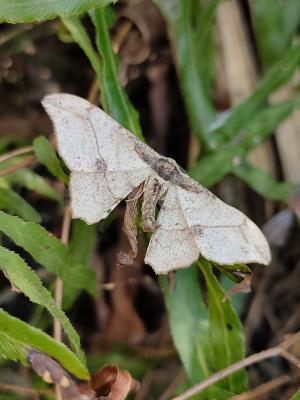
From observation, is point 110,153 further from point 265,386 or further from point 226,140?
point 265,386

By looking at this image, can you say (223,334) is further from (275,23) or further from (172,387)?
(275,23)

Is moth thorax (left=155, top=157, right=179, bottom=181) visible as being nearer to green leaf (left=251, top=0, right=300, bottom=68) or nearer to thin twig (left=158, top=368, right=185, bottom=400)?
thin twig (left=158, top=368, right=185, bottom=400)

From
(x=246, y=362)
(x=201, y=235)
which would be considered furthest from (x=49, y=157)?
(x=246, y=362)

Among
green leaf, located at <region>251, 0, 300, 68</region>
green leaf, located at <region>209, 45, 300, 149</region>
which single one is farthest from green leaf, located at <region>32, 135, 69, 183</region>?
green leaf, located at <region>251, 0, 300, 68</region>

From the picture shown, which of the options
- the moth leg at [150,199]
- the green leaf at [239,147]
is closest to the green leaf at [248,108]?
the green leaf at [239,147]

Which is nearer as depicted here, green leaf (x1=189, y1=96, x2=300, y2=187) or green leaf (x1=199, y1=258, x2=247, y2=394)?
green leaf (x1=199, y1=258, x2=247, y2=394)

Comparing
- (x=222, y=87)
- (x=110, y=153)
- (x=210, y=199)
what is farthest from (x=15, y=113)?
(x=210, y=199)
